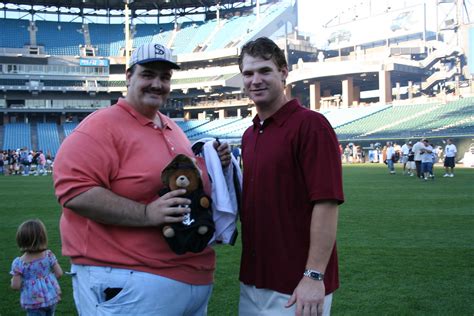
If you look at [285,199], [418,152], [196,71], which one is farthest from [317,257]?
[196,71]

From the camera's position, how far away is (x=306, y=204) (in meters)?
2.72

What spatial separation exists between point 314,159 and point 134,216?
3.22ft

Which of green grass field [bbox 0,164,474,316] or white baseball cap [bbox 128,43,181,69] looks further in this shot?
green grass field [bbox 0,164,474,316]

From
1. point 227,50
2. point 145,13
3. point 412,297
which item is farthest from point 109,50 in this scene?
point 412,297

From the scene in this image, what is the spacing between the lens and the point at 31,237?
4301 millimetres

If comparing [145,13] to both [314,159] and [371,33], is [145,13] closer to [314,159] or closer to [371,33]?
[371,33]

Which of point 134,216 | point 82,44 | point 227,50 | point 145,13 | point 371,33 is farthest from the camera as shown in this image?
point 371,33

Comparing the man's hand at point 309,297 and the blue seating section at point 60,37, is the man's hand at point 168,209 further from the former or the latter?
the blue seating section at point 60,37

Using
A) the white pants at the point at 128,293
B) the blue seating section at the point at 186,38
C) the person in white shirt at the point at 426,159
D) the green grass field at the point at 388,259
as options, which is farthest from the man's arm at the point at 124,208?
the blue seating section at the point at 186,38

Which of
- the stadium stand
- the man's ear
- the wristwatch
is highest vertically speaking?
the stadium stand

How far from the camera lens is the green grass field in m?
5.21

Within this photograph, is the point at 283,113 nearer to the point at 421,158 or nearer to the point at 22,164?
the point at 421,158

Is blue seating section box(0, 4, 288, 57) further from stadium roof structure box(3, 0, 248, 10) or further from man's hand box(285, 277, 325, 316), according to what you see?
man's hand box(285, 277, 325, 316)

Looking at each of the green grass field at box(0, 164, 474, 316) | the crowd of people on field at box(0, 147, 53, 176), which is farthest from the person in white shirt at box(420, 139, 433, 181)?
the crowd of people on field at box(0, 147, 53, 176)
